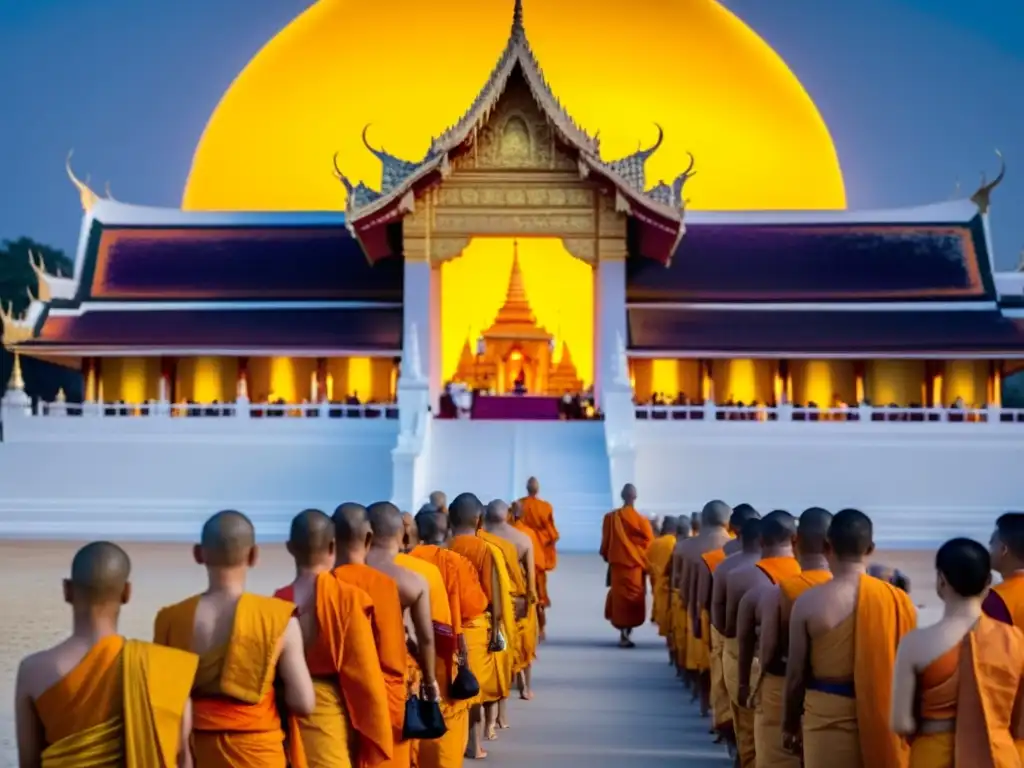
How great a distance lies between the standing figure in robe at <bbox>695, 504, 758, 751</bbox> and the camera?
7.86m

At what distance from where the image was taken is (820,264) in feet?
90.7

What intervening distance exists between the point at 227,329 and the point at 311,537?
21.2 meters

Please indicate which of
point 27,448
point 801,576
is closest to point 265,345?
point 27,448

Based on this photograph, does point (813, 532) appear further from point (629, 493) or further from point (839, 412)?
point (839, 412)

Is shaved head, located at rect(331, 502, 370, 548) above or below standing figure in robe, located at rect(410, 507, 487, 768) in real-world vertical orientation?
above

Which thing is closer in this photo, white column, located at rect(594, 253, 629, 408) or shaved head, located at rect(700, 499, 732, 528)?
shaved head, located at rect(700, 499, 732, 528)

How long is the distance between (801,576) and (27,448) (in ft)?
59.5

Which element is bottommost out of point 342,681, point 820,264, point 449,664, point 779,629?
point 449,664

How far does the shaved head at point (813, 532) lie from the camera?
6223 mm

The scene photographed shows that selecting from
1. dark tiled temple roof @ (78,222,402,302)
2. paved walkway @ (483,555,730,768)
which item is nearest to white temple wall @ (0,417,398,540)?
dark tiled temple roof @ (78,222,402,302)

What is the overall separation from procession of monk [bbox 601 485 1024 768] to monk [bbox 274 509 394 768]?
145 centimetres

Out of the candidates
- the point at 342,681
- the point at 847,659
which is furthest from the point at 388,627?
the point at 847,659

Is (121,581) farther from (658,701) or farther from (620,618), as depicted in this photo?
(620,618)

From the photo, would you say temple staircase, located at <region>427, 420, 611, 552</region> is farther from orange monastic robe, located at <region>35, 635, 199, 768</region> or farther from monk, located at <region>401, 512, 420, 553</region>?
orange monastic robe, located at <region>35, 635, 199, 768</region>
